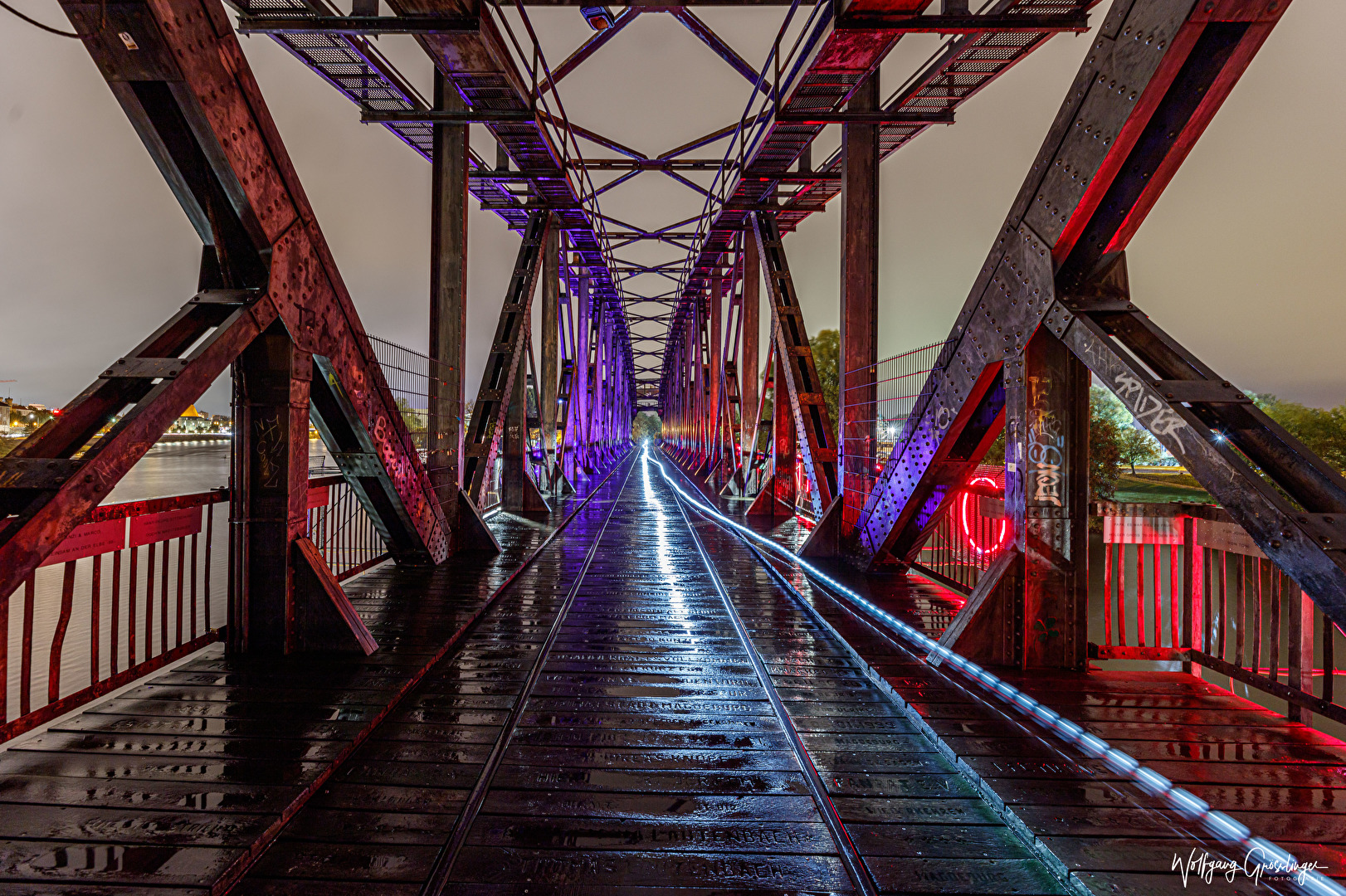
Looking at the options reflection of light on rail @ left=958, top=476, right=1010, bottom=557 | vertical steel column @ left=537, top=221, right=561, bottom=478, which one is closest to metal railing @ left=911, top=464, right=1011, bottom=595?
reflection of light on rail @ left=958, top=476, right=1010, bottom=557

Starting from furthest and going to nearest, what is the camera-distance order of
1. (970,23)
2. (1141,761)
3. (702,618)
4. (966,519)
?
(966,519) < (970,23) < (702,618) < (1141,761)

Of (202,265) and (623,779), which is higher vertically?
(202,265)

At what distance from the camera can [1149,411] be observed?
3.25 meters

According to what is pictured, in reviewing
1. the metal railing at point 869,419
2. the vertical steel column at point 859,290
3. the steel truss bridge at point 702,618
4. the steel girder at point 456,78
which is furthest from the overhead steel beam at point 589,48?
the metal railing at point 869,419

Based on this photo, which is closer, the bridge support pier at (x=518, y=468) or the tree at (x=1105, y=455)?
the bridge support pier at (x=518, y=468)

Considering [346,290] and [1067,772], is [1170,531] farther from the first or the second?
[346,290]

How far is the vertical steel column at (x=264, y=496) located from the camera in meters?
4.32

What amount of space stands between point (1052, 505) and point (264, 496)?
526 centimetres

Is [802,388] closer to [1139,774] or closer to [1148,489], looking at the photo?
[1139,774]

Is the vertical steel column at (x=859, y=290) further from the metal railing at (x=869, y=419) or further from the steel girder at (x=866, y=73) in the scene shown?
the steel girder at (x=866, y=73)

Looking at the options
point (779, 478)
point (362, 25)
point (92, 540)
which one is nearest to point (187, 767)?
point (92, 540)

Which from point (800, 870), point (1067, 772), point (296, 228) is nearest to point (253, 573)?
point (296, 228)

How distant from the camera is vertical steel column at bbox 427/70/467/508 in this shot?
8016 mm

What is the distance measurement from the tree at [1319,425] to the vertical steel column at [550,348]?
4299 centimetres
